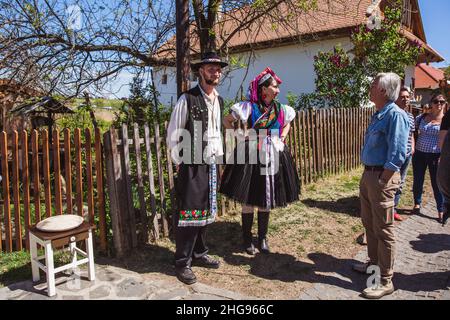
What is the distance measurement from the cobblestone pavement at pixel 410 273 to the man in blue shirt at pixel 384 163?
0.21 meters

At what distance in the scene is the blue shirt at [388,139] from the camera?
2.84 m

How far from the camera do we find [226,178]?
384cm

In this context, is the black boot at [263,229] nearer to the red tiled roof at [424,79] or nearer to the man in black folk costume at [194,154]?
the man in black folk costume at [194,154]

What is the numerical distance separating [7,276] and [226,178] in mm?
2295

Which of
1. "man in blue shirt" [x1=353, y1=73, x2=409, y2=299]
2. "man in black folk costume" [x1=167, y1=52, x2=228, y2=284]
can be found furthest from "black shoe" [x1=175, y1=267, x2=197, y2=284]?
"man in blue shirt" [x1=353, y1=73, x2=409, y2=299]

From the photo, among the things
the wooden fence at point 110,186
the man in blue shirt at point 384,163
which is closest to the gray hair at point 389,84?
the man in blue shirt at point 384,163

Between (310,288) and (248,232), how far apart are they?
97 cm

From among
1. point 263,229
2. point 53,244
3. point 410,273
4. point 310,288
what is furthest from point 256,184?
point 53,244

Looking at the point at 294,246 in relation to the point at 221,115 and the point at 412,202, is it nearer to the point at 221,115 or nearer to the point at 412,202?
the point at 221,115

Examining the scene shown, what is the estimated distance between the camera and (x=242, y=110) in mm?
3672

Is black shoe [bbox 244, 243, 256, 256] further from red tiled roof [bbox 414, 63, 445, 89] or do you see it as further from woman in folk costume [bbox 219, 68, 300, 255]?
red tiled roof [bbox 414, 63, 445, 89]

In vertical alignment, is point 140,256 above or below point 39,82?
below

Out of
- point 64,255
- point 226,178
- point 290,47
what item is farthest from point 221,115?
point 290,47
